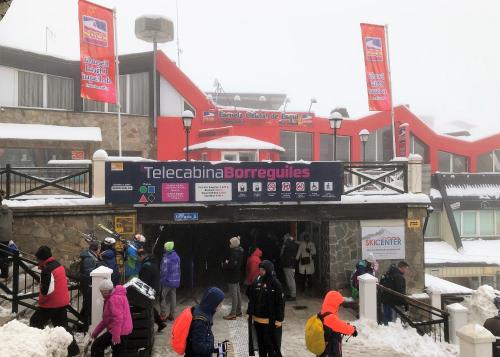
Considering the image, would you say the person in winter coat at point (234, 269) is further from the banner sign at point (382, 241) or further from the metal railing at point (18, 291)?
the banner sign at point (382, 241)

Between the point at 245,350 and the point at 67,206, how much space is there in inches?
238

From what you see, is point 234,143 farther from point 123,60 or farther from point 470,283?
point 470,283

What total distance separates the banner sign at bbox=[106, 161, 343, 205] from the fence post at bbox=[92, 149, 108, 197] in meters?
0.28

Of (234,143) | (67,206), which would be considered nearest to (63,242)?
(67,206)

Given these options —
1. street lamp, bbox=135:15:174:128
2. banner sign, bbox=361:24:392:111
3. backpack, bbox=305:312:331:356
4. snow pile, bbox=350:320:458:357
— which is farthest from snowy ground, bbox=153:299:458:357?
street lamp, bbox=135:15:174:128

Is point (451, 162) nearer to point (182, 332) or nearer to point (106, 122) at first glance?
point (106, 122)

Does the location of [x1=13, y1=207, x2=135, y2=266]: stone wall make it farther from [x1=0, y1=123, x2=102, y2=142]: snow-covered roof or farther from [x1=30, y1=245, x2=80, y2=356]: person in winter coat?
[x1=0, y1=123, x2=102, y2=142]: snow-covered roof

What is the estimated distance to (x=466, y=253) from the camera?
23562 mm

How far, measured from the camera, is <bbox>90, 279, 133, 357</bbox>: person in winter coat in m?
6.00

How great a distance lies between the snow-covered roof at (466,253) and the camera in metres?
22.5

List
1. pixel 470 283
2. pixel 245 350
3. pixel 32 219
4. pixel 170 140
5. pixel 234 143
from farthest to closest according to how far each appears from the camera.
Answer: pixel 470 283 → pixel 170 140 → pixel 234 143 → pixel 32 219 → pixel 245 350

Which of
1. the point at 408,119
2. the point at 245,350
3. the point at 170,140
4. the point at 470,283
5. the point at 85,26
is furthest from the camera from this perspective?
the point at 408,119

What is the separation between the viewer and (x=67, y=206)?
10.7 m

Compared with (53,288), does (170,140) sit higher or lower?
higher
